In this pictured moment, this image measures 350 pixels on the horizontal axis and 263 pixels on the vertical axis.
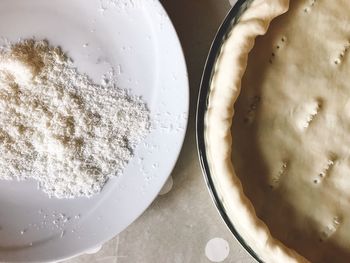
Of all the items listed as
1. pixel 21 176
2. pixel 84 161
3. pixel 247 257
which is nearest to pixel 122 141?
pixel 84 161

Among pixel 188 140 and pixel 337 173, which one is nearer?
pixel 337 173

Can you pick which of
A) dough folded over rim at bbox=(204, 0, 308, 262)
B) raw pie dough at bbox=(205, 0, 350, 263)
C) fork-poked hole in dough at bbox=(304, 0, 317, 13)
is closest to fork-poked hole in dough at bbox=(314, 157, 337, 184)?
raw pie dough at bbox=(205, 0, 350, 263)

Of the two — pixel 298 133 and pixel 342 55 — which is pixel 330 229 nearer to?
pixel 298 133

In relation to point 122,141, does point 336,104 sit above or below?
above

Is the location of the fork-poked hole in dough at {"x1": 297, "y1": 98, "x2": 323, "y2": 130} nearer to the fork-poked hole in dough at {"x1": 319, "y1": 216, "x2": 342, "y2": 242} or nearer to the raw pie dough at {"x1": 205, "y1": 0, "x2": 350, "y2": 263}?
the raw pie dough at {"x1": 205, "y1": 0, "x2": 350, "y2": 263}

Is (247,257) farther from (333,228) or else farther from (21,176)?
(21,176)

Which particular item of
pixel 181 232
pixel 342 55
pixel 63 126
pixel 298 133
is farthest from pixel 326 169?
pixel 63 126
